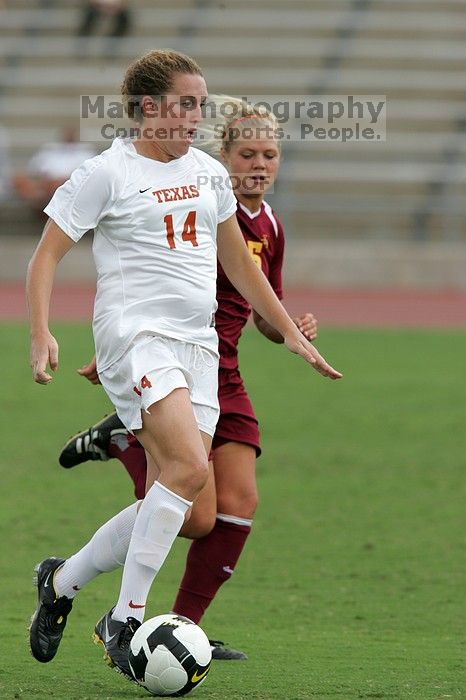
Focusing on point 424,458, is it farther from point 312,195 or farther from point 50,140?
point 50,140

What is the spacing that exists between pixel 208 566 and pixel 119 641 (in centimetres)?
78

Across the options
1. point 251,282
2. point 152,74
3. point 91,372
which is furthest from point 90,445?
point 152,74

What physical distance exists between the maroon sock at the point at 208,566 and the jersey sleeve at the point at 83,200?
1.32 m

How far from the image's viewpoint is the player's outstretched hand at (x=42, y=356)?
4.02m

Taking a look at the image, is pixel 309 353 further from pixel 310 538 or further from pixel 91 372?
pixel 310 538

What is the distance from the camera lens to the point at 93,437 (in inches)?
205

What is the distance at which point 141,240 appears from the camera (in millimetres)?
4242

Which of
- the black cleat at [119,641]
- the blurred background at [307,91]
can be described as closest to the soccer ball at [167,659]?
the black cleat at [119,641]

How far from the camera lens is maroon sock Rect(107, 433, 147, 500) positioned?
4.89m

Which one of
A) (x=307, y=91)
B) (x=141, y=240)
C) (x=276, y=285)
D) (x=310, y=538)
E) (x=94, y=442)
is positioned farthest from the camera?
(x=307, y=91)

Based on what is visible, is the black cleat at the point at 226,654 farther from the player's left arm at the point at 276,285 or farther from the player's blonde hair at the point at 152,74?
the player's blonde hair at the point at 152,74

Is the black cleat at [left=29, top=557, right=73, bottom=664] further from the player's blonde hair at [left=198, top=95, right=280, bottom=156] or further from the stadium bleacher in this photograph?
the stadium bleacher

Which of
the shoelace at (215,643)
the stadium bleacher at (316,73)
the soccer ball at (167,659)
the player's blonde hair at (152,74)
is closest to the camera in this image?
the soccer ball at (167,659)

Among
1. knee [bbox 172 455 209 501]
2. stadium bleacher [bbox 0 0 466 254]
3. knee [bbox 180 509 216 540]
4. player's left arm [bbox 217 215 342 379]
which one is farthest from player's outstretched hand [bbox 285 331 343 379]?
stadium bleacher [bbox 0 0 466 254]
